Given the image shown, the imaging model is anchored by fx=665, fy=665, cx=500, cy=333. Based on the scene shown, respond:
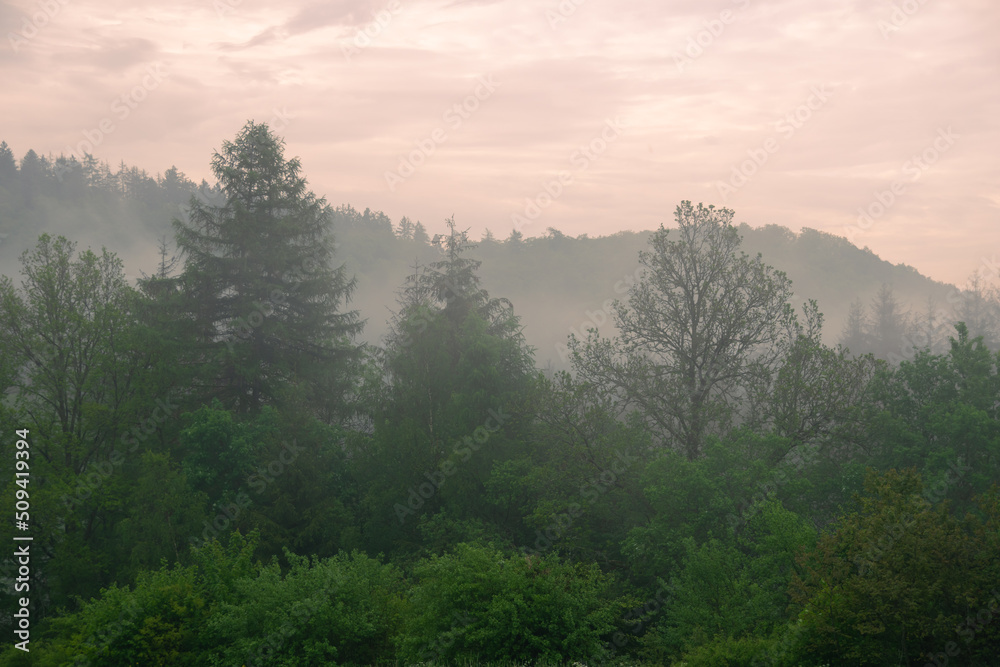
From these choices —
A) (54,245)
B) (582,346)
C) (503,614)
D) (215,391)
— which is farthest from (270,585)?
(54,245)

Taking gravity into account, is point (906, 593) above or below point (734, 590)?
above

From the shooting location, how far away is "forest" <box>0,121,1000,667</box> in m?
12.9

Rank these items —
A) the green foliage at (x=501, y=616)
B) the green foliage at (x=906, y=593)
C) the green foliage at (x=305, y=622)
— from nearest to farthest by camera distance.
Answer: the green foliage at (x=906, y=593) < the green foliage at (x=501, y=616) < the green foliage at (x=305, y=622)

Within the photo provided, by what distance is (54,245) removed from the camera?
2389 cm

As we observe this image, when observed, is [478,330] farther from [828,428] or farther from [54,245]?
[54,245]

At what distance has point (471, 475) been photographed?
2241cm

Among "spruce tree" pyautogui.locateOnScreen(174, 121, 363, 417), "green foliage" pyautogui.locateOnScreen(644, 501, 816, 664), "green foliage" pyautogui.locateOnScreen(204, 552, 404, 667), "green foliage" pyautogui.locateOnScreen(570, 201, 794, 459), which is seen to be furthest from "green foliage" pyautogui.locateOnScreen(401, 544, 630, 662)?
"spruce tree" pyautogui.locateOnScreen(174, 121, 363, 417)

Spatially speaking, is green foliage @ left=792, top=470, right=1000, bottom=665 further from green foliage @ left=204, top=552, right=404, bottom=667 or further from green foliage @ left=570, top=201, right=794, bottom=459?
green foliage @ left=570, top=201, right=794, bottom=459

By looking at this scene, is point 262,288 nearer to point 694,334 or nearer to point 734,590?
point 694,334

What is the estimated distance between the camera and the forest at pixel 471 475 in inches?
507

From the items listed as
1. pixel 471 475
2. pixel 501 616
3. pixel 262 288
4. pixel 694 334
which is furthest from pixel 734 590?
pixel 262 288

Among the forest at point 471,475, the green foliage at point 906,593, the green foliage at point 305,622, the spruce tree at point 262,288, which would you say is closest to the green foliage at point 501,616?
the forest at point 471,475

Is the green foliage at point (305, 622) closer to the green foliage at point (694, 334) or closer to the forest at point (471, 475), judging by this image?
the forest at point (471, 475)

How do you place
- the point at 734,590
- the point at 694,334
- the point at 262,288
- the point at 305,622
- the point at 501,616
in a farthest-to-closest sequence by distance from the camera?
the point at 262,288 < the point at 694,334 < the point at 734,590 < the point at 305,622 < the point at 501,616
